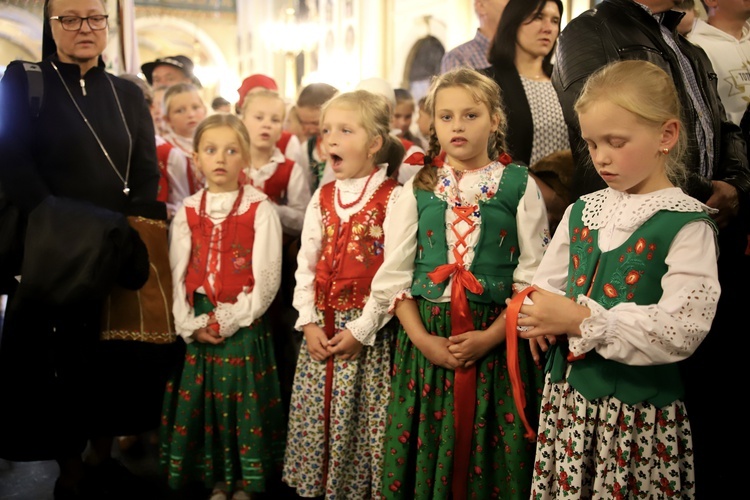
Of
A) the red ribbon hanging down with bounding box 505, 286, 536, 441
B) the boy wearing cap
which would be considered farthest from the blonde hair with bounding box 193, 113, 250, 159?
the boy wearing cap

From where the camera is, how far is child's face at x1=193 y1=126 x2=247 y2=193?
287cm

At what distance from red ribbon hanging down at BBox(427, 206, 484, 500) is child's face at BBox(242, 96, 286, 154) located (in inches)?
66.1

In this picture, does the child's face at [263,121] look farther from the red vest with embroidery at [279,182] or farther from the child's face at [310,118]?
the child's face at [310,118]

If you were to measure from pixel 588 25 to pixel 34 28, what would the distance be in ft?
9.46

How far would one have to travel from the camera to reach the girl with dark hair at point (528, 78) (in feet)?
8.69

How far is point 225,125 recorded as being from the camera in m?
2.89

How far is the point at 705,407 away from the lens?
240 centimetres

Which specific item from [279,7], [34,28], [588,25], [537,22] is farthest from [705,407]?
[279,7]

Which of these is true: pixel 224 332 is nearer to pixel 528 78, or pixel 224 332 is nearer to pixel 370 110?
pixel 370 110

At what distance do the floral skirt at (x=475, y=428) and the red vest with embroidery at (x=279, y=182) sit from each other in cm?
147

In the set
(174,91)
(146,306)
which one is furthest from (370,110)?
(174,91)

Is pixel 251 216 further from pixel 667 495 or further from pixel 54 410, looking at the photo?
pixel 667 495

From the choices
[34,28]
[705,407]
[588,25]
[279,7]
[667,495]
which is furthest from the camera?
[279,7]

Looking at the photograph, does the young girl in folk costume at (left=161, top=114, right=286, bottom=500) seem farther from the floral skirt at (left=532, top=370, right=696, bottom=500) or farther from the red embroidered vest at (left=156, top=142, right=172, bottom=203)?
the floral skirt at (left=532, top=370, right=696, bottom=500)
